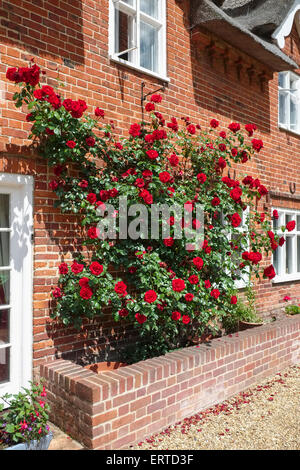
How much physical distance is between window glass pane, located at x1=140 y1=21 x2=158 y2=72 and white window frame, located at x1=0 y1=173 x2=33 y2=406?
275cm

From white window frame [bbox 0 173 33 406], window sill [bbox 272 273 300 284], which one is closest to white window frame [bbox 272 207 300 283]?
window sill [bbox 272 273 300 284]

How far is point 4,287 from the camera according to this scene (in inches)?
160

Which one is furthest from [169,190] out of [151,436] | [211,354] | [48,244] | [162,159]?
[151,436]

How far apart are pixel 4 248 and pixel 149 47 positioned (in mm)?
3618

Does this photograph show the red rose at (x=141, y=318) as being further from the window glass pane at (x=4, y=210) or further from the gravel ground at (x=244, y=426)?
the window glass pane at (x=4, y=210)

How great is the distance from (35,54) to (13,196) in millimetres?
1542

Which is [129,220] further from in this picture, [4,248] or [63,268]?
[4,248]

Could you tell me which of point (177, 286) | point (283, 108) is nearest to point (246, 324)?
point (177, 286)

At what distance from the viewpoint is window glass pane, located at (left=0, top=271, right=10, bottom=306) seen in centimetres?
405

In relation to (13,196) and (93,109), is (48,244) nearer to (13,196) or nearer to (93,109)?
(13,196)

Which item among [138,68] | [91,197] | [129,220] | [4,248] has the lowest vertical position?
[4,248]

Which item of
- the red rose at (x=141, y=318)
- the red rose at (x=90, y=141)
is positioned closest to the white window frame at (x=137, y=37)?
the red rose at (x=90, y=141)

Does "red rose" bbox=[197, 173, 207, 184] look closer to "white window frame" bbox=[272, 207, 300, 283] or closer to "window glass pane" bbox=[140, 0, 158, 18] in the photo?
"window glass pane" bbox=[140, 0, 158, 18]

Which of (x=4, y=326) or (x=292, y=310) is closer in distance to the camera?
(x=4, y=326)
